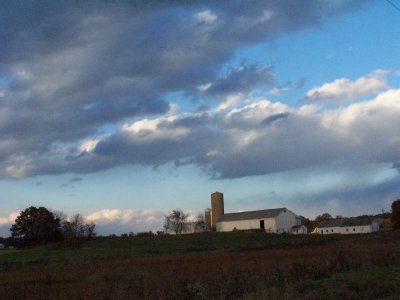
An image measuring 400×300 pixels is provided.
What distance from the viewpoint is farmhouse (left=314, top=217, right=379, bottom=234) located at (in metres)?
128

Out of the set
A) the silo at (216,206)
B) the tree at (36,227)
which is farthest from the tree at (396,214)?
the tree at (36,227)

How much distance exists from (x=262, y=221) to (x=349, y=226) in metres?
29.5

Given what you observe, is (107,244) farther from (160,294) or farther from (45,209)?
(160,294)

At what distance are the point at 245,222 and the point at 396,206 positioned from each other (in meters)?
36.7

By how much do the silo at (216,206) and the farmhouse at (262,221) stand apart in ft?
3.40

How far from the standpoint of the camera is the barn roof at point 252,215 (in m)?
120

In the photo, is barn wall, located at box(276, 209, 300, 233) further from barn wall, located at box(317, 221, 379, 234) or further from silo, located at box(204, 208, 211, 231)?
silo, located at box(204, 208, 211, 231)

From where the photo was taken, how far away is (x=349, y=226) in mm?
134625

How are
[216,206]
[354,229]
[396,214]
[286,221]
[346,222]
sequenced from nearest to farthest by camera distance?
[396,214], [286,221], [354,229], [216,206], [346,222]

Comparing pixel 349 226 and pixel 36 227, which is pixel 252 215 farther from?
pixel 36 227

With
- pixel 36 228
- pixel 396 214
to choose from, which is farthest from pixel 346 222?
pixel 36 228

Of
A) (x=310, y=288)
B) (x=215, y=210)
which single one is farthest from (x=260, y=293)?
(x=215, y=210)

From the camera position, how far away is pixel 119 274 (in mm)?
29656

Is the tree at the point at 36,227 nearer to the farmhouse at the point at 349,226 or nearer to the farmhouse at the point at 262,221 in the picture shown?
the farmhouse at the point at 262,221
